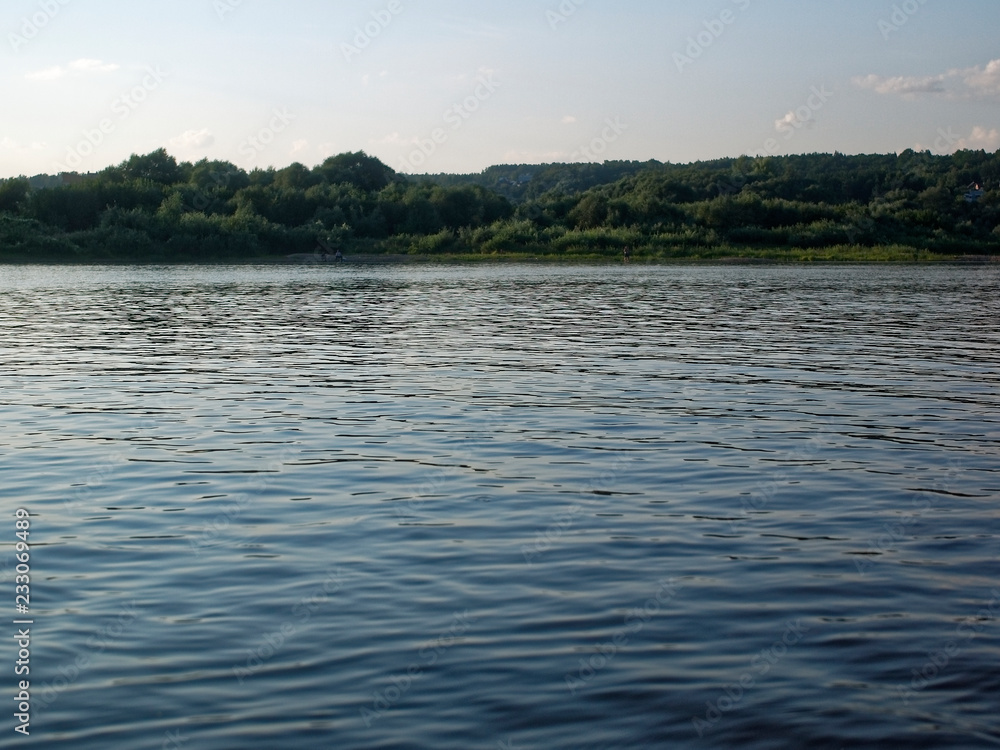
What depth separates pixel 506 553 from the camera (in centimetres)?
991

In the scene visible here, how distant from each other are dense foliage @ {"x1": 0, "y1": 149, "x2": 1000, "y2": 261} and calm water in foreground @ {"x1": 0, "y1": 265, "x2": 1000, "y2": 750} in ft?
278

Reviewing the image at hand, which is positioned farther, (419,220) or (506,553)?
(419,220)

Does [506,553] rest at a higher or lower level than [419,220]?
lower

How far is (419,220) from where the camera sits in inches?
4875

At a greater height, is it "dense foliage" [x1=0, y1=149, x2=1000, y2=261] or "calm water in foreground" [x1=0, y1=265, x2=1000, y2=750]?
"dense foliage" [x1=0, y1=149, x2=1000, y2=261]

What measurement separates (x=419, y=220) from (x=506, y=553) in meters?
116

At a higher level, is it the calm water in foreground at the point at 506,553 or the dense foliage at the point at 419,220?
the dense foliage at the point at 419,220

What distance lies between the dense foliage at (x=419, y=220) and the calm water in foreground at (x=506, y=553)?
84.8m

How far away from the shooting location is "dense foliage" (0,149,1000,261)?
105 metres

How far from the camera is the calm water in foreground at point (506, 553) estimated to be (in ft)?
22.2

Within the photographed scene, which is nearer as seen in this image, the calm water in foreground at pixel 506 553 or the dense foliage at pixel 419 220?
the calm water in foreground at pixel 506 553

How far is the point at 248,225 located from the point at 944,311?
265 ft

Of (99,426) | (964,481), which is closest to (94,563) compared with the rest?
(99,426)

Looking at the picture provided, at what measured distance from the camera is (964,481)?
12766mm
